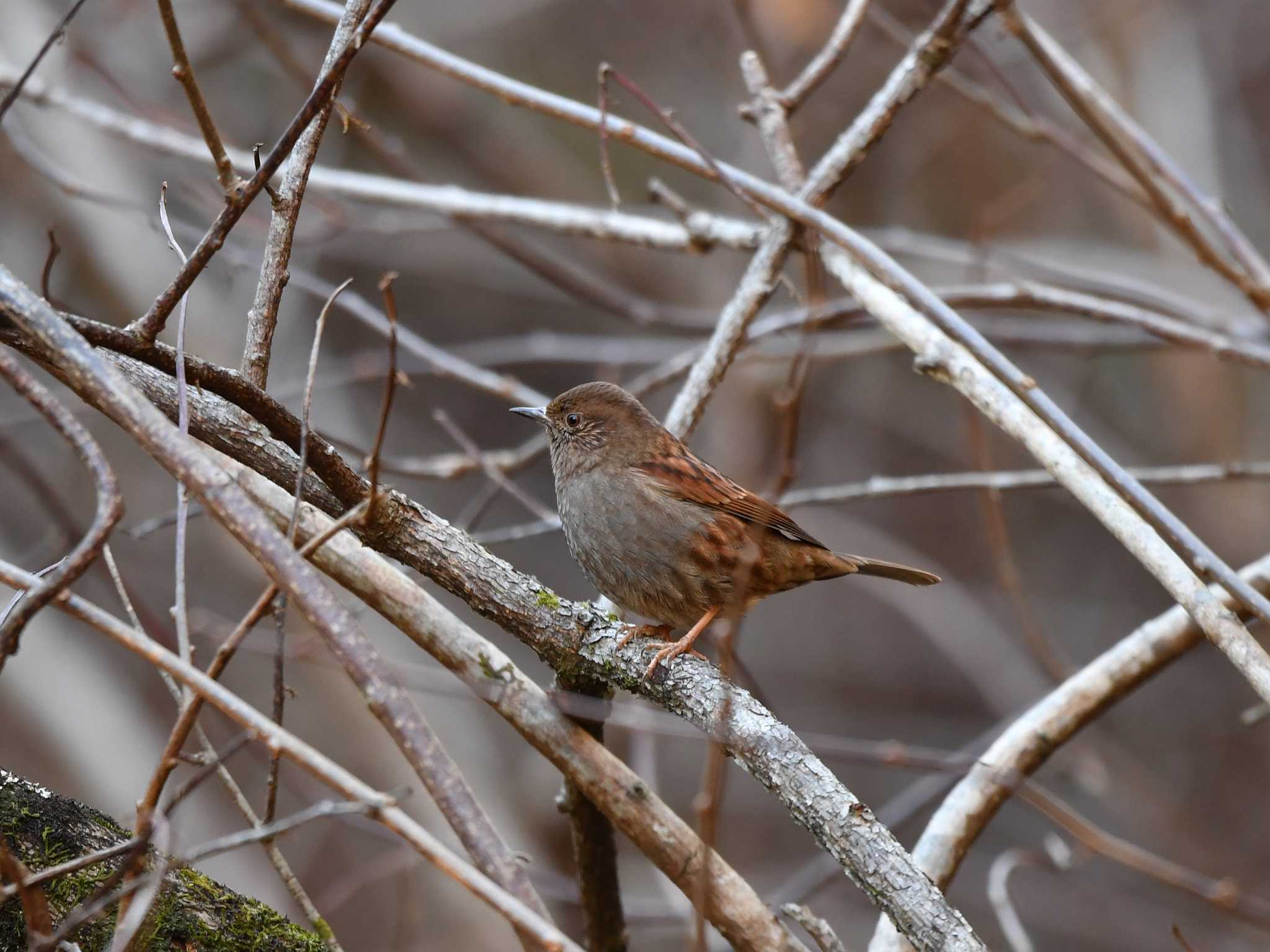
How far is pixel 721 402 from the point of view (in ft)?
29.0

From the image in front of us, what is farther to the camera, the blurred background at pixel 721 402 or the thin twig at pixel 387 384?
the blurred background at pixel 721 402

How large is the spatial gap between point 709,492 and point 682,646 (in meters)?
0.85

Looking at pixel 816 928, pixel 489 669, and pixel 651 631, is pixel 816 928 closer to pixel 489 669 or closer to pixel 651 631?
pixel 489 669

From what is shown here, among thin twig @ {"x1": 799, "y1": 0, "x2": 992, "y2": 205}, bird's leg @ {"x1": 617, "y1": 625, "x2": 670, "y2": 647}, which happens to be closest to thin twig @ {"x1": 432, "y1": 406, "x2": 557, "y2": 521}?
bird's leg @ {"x1": 617, "y1": 625, "x2": 670, "y2": 647}

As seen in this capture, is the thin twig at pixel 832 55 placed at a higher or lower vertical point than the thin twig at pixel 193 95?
higher

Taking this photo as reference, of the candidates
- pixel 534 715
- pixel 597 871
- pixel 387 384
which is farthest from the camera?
pixel 597 871

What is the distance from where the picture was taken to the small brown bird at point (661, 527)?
3.65m

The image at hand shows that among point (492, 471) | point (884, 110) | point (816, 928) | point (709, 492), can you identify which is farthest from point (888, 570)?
point (816, 928)

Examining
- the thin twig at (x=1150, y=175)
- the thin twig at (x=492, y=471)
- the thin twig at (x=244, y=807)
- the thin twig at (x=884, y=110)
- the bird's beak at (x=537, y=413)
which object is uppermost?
the thin twig at (x=1150, y=175)

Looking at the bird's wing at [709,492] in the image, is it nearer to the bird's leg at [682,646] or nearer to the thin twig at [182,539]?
the bird's leg at [682,646]

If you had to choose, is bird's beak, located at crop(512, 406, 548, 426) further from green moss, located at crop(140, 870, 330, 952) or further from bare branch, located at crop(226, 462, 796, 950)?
green moss, located at crop(140, 870, 330, 952)

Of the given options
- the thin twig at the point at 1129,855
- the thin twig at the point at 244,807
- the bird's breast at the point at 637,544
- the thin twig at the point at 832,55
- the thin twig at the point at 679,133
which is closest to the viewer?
the thin twig at the point at 244,807

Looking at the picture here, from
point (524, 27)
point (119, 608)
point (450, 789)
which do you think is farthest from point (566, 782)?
point (524, 27)

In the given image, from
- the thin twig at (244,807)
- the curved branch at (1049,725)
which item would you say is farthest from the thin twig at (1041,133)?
the thin twig at (244,807)
